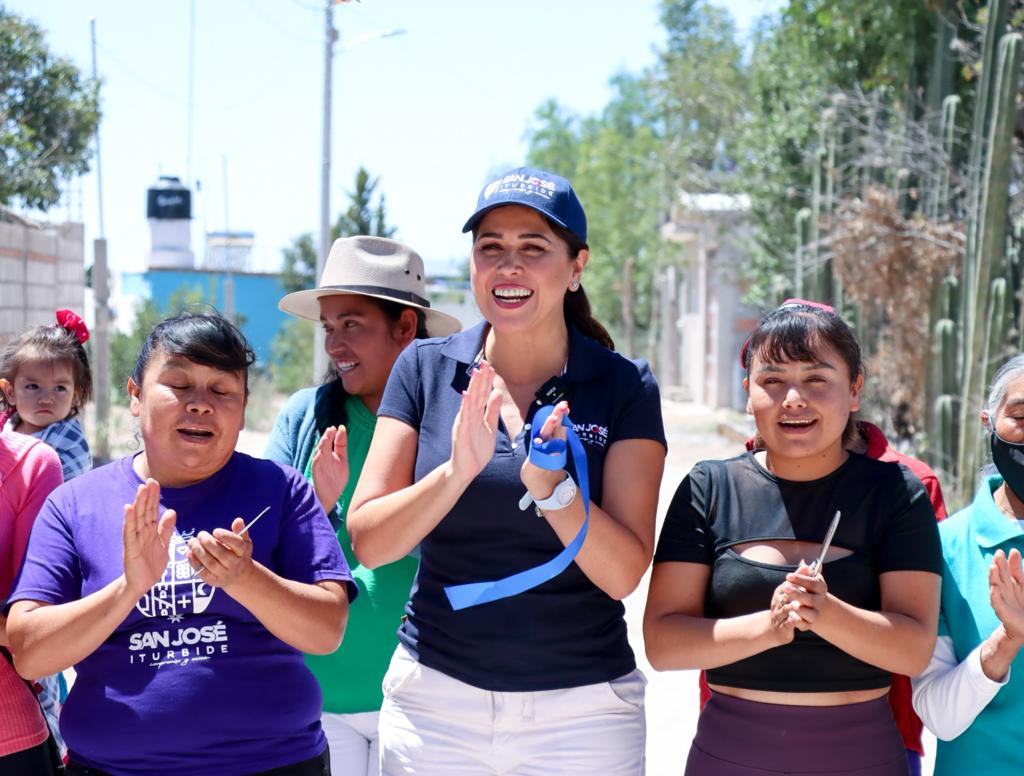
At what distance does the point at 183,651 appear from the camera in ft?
8.48

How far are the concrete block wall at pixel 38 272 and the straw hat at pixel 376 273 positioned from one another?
833cm

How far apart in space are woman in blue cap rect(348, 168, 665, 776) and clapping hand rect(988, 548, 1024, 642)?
0.72 metres

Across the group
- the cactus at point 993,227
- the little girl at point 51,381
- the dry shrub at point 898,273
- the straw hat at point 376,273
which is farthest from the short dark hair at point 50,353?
the dry shrub at point 898,273

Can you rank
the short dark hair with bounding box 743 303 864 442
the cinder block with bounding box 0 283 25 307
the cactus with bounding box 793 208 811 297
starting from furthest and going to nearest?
the cactus with bounding box 793 208 811 297, the cinder block with bounding box 0 283 25 307, the short dark hair with bounding box 743 303 864 442

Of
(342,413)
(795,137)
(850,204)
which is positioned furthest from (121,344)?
(342,413)

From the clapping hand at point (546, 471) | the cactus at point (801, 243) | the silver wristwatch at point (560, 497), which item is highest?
the cactus at point (801, 243)

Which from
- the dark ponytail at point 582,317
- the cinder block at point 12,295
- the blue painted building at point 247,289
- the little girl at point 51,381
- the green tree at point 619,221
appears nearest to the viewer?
the dark ponytail at point 582,317

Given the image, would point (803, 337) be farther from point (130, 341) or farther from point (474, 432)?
point (130, 341)

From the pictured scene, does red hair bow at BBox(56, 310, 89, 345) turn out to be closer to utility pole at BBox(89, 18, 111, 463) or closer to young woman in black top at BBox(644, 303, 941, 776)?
young woman in black top at BBox(644, 303, 941, 776)

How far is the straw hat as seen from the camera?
12.4ft

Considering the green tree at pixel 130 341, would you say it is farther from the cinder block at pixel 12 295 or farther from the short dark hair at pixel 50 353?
the short dark hair at pixel 50 353

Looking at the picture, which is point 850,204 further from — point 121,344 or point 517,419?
point 121,344

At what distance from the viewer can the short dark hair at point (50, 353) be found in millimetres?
4684

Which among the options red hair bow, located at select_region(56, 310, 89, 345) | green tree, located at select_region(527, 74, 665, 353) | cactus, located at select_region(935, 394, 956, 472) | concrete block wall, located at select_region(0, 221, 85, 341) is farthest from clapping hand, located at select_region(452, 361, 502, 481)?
green tree, located at select_region(527, 74, 665, 353)
